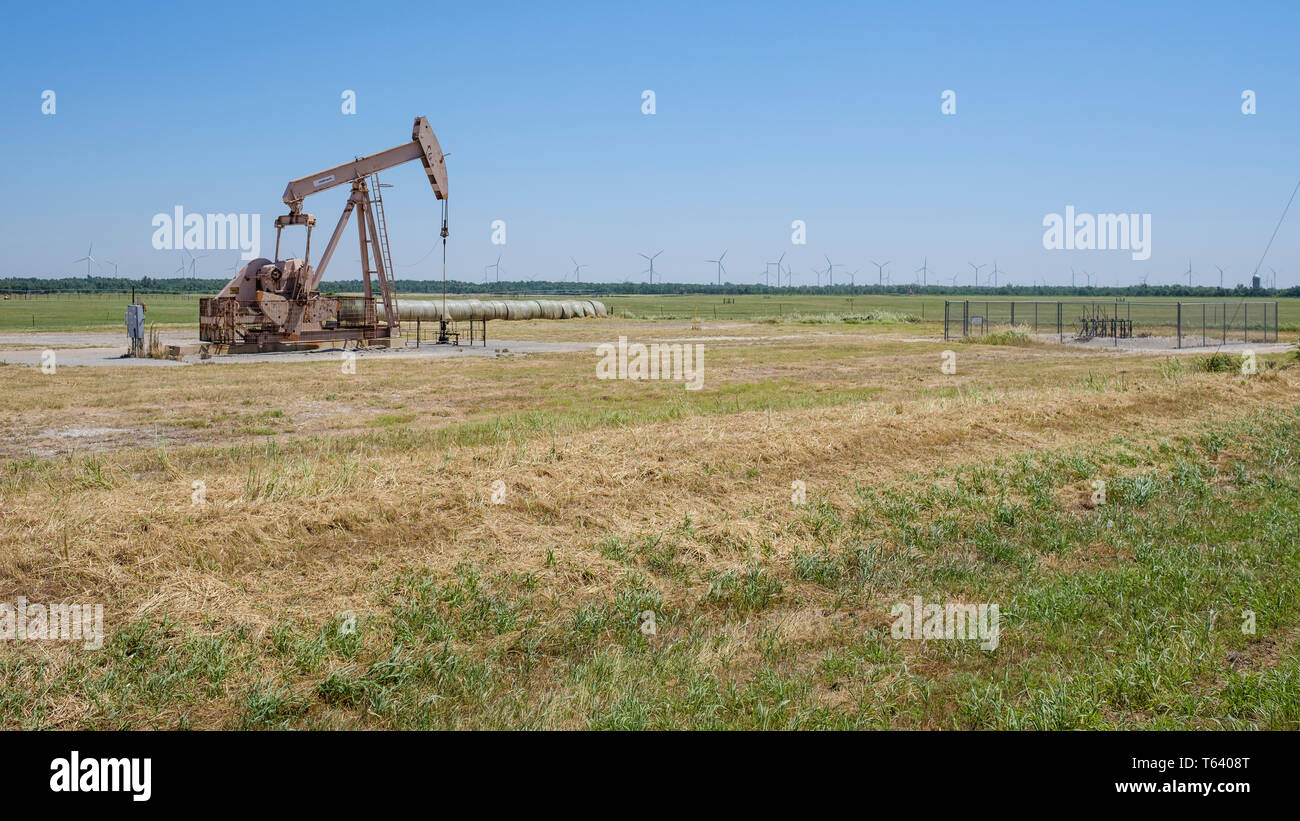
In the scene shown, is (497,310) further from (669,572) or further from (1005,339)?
(669,572)

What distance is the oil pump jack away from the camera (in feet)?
113

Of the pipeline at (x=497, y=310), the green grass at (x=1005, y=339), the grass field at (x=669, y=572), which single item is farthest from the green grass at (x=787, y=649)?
the pipeline at (x=497, y=310)

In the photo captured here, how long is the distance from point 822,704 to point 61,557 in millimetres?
5887

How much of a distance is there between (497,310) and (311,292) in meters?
41.8

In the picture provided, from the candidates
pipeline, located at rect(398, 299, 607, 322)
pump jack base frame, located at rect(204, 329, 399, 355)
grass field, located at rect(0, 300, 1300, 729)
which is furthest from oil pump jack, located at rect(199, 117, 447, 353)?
pipeline, located at rect(398, 299, 607, 322)

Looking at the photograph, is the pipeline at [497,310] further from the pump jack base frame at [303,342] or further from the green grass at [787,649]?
the green grass at [787,649]

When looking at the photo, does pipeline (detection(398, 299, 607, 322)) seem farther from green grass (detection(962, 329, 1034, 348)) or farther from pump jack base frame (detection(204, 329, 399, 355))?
green grass (detection(962, 329, 1034, 348))

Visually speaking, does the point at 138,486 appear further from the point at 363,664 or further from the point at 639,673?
the point at 639,673

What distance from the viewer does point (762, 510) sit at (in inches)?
401

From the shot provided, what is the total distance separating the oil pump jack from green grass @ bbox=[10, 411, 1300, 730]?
92.3 feet

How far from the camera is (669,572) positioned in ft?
27.8

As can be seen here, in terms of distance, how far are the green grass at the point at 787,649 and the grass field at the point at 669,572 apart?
3cm

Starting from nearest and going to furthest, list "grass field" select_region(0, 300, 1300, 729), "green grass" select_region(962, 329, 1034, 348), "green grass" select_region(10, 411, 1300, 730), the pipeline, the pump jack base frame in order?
1. "green grass" select_region(10, 411, 1300, 730)
2. "grass field" select_region(0, 300, 1300, 729)
3. the pump jack base frame
4. "green grass" select_region(962, 329, 1034, 348)
5. the pipeline

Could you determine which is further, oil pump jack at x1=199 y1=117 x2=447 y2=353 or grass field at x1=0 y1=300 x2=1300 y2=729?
oil pump jack at x1=199 y1=117 x2=447 y2=353
